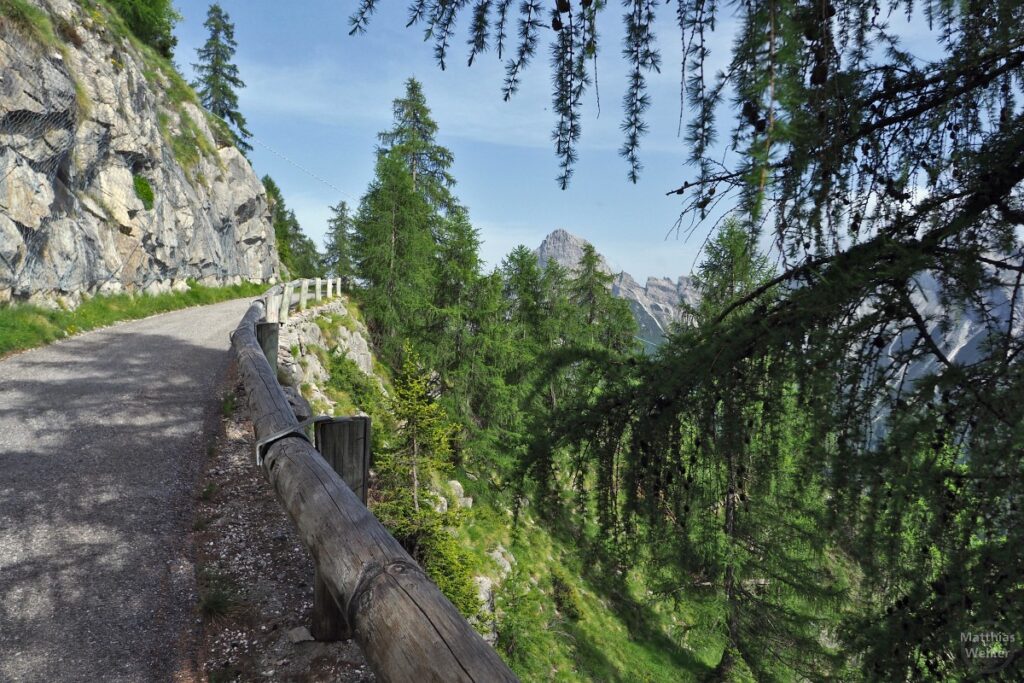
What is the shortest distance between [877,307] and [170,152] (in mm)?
29634

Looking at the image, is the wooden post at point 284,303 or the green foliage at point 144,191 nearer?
the wooden post at point 284,303

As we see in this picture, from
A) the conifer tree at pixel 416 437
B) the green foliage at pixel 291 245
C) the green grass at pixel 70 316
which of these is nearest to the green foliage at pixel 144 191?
the green grass at pixel 70 316

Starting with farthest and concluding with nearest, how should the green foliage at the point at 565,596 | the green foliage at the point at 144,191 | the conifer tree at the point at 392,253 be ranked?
the conifer tree at the point at 392,253 < the green foliage at the point at 144,191 < the green foliage at the point at 565,596

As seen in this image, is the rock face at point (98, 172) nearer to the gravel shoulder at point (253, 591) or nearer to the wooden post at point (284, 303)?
the wooden post at point (284, 303)

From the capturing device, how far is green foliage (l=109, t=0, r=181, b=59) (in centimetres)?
2759

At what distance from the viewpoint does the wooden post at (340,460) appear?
3.22 meters

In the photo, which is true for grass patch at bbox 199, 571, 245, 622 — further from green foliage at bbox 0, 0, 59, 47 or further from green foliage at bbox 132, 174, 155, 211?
green foliage at bbox 132, 174, 155, 211

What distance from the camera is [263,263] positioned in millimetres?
39844

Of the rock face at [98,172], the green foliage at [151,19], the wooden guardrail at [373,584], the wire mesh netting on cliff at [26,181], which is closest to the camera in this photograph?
the wooden guardrail at [373,584]

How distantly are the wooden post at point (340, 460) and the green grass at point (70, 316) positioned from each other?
33.0ft

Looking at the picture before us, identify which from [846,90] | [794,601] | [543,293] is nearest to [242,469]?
[846,90]

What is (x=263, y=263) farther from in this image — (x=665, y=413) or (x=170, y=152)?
(x=665, y=413)

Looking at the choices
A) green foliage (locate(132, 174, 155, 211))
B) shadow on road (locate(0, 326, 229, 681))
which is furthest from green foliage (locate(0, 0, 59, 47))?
shadow on road (locate(0, 326, 229, 681))

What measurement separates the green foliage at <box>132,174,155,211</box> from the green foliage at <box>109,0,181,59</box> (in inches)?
506
